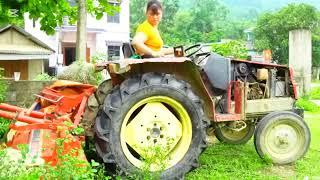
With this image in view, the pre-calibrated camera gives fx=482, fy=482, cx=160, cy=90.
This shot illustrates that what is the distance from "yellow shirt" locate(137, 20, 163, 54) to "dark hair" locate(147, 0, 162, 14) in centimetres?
14

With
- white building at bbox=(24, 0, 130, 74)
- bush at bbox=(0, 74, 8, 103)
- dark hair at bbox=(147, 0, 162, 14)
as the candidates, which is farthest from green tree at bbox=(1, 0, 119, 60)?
white building at bbox=(24, 0, 130, 74)

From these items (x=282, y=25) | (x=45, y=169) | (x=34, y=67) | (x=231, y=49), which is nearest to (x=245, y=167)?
(x=45, y=169)

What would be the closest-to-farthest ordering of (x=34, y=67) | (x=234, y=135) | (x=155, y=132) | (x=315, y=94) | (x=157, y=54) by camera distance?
(x=155, y=132) → (x=157, y=54) → (x=234, y=135) → (x=315, y=94) → (x=34, y=67)

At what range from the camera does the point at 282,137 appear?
5754 millimetres

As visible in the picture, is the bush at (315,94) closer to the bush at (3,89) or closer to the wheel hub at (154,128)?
the bush at (3,89)

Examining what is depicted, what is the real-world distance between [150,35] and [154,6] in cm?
33

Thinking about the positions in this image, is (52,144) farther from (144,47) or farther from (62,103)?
(144,47)

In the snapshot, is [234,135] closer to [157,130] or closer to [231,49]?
[157,130]

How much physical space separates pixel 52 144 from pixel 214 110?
6.47 ft

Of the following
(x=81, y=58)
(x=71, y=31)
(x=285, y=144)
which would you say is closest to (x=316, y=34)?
(x=71, y=31)

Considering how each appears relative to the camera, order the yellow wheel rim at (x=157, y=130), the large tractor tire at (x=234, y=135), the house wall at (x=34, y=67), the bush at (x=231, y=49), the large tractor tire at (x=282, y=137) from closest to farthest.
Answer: the yellow wheel rim at (x=157, y=130) < the large tractor tire at (x=282, y=137) < the large tractor tire at (x=234, y=135) < the bush at (x=231, y=49) < the house wall at (x=34, y=67)

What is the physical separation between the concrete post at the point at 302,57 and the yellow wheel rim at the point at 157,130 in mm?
10871

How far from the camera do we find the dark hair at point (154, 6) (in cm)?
530

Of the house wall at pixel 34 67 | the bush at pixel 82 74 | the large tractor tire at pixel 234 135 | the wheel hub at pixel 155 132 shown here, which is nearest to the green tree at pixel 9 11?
the bush at pixel 82 74
